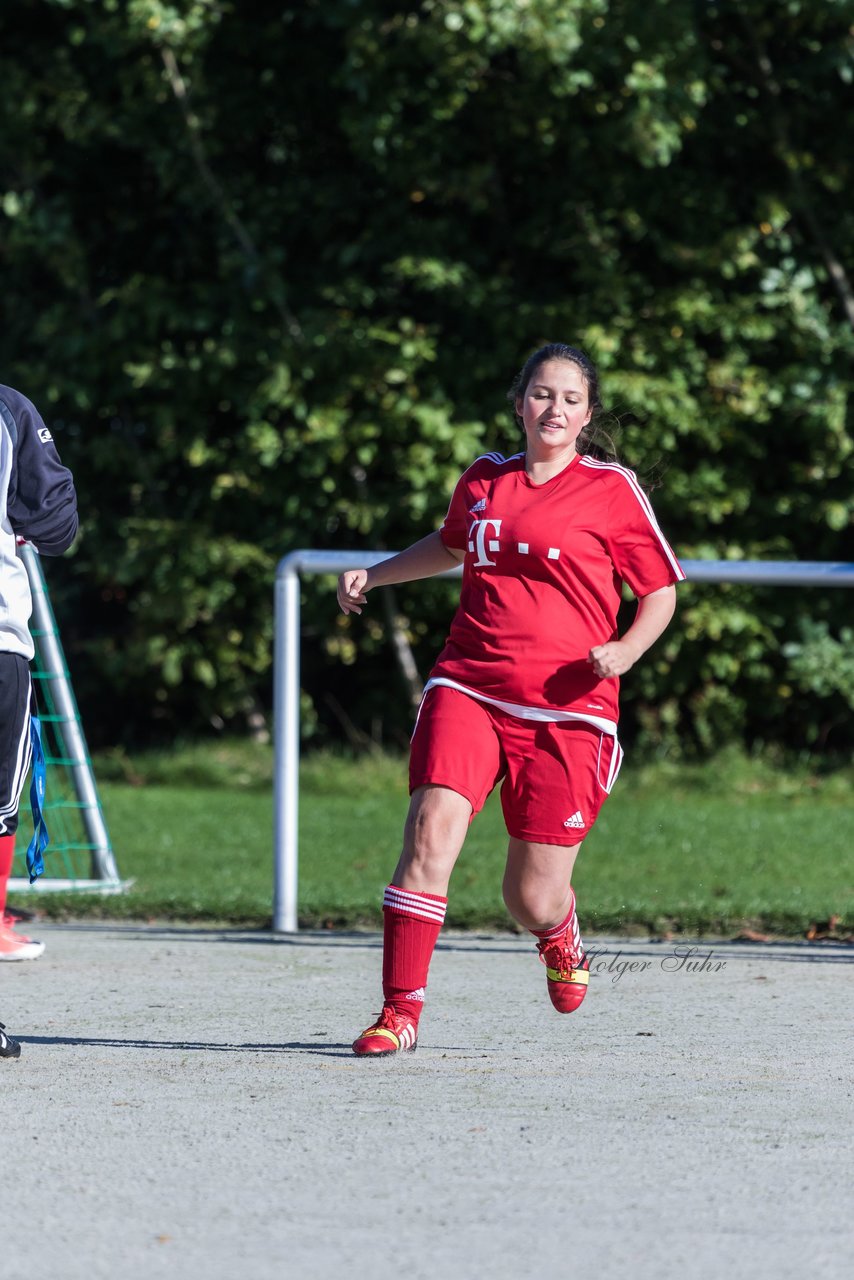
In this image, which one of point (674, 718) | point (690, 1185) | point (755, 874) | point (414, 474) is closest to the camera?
point (690, 1185)

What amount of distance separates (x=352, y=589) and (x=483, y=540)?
1.44 ft

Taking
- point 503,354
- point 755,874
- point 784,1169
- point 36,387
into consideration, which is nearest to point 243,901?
point 755,874

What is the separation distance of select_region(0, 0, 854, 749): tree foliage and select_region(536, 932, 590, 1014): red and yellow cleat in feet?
22.5

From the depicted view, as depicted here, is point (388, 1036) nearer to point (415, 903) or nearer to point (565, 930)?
point (415, 903)

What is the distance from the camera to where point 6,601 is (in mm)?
4582

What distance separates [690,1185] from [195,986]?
2603mm

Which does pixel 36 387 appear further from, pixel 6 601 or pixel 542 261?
pixel 6 601

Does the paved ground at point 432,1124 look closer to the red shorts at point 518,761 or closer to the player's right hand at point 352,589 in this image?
the red shorts at point 518,761

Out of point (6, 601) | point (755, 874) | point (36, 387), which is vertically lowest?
point (755, 874)

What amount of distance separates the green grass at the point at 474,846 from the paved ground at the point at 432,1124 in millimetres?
1195

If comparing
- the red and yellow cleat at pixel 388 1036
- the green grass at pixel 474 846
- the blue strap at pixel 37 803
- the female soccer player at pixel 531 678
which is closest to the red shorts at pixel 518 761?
the female soccer player at pixel 531 678

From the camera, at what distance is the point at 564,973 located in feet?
15.7

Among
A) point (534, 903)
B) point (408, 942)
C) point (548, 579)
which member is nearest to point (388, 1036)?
point (408, 942)

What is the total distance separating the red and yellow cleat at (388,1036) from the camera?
14.7 feet
